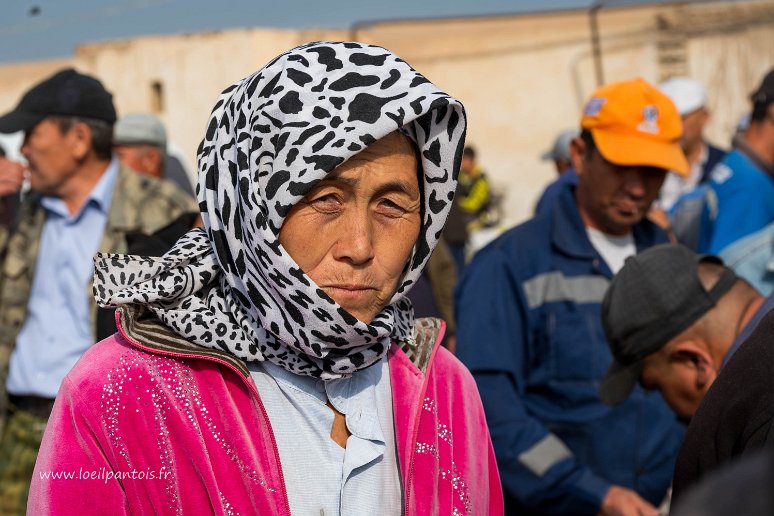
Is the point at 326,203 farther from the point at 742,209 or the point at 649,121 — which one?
the point at 742,209

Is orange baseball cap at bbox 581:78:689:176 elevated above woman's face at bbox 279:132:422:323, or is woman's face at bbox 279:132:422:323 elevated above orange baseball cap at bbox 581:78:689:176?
woman's face at bbox 279:132:422:323

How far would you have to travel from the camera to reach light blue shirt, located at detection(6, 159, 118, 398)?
15.2 feet

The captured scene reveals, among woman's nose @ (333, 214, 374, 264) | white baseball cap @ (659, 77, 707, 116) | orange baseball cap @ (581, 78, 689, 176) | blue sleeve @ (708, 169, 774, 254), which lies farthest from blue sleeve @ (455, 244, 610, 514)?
white baseball cap @ (659, 77, 707, 116)

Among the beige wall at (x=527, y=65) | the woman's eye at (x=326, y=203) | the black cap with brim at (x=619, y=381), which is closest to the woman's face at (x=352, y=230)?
the woman's eye at (x=326, y=203)

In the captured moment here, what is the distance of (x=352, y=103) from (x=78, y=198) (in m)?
3.01

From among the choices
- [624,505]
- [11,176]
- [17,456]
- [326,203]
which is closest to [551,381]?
[624,505]

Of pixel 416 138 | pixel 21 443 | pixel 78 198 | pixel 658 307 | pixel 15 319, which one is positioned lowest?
pixel 21 443

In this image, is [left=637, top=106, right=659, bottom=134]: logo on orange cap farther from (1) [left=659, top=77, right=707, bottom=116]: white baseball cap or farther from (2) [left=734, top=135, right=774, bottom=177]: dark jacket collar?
(1) [left=659, top=77, right=707, bottom=116]: white baseball cap

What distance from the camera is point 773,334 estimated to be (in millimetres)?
2240

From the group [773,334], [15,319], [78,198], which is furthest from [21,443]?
[773,334]

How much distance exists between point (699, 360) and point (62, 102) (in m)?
3.11

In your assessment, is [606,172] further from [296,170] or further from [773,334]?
[296,170]

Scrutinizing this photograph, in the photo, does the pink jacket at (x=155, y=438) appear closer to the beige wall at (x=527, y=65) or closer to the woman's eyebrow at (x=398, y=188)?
the woman's eyebrow at (x=398, y=188)

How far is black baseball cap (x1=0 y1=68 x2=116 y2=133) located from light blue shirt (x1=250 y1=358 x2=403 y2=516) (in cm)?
308
